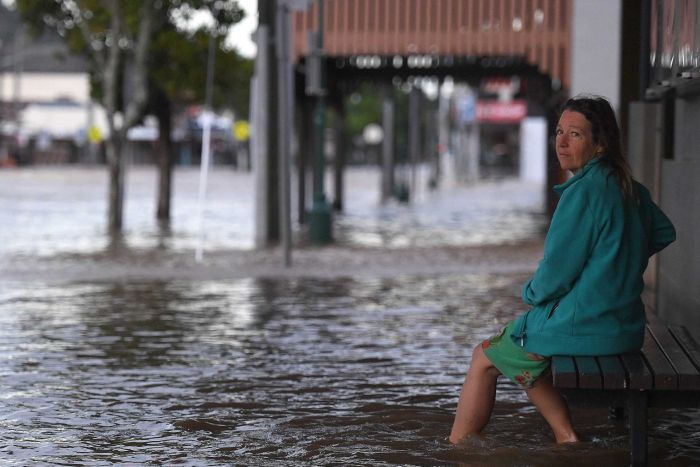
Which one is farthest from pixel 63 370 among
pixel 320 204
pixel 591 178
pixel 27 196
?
pixel 27 196

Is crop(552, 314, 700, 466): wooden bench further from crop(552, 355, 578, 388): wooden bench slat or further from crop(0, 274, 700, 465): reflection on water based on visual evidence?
A: crop(0, 274, 700, 465): reflection on water

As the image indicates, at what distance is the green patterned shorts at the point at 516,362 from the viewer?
20.1 feet

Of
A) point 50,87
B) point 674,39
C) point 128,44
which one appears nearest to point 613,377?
point 674,39

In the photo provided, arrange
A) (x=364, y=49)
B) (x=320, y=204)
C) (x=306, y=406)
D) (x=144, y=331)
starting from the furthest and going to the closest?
(x=364, y=49)
(x=320, y=204)
(x=144, y=331)
(x=306, y=406)

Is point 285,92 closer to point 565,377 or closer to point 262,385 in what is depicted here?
point 262,385

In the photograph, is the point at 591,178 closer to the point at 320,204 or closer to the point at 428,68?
the point at 320,204

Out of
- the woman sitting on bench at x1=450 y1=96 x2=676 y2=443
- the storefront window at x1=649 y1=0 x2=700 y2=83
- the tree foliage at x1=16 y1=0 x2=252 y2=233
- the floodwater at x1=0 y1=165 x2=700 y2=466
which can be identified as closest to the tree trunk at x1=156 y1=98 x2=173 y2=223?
the tree foliage at x1=16 y1=0 x2=252 y2=233

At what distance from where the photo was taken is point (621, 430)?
7148mm

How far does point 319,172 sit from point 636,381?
17.4 meters

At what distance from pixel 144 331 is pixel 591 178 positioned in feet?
18.8

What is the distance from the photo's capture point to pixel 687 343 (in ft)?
21.7

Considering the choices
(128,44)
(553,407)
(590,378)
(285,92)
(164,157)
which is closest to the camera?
(590,378)

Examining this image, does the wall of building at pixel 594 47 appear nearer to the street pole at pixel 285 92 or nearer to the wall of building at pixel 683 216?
the street pole at pixel 285 92

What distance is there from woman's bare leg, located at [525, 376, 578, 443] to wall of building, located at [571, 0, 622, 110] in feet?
50.6
